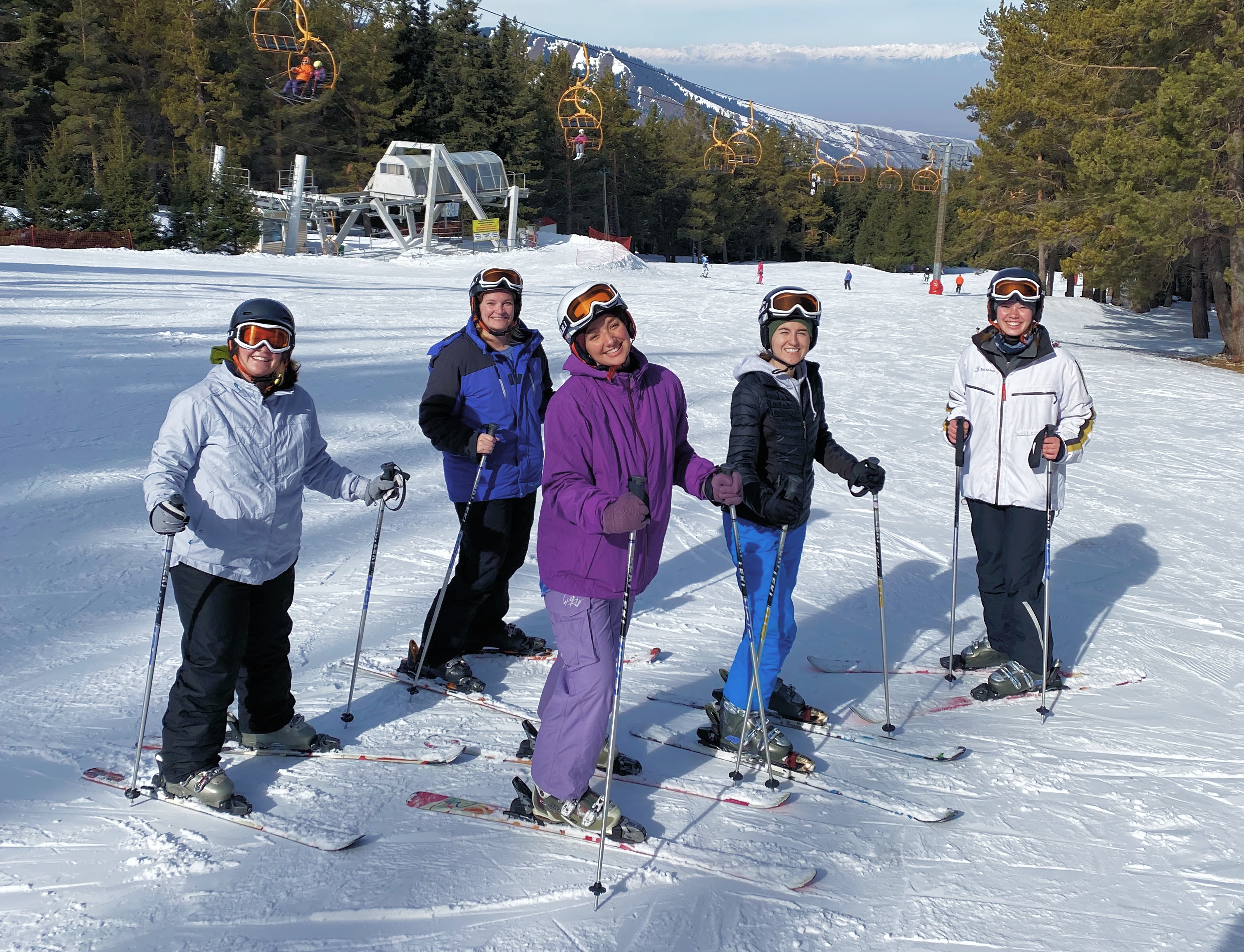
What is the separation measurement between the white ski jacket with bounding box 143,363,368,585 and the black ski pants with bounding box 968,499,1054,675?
3199mm

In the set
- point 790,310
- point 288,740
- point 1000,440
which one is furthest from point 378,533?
point 1000,440

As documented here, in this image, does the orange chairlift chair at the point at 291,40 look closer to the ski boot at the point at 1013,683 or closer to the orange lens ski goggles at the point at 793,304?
the orange lens ski goggles at the point at 793,304

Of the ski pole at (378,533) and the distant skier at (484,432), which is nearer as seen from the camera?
the ski pole at (378,533)

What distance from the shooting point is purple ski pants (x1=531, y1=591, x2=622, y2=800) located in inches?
121

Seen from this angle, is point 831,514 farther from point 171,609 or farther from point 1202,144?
point 1202,144

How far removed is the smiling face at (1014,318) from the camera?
4598 millimetres

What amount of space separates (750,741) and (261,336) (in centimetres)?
234

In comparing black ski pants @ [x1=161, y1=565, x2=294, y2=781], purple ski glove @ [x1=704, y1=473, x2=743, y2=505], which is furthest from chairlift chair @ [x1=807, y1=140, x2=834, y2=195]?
black ski pants @ [x1=161, y1=565, x2=294, y2=781]

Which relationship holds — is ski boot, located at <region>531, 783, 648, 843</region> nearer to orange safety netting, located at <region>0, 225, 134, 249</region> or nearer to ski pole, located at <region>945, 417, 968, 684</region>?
ski pole, located at <region>945, 417, 968, 684</region>

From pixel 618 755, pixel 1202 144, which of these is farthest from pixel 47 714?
pixel 1202 144

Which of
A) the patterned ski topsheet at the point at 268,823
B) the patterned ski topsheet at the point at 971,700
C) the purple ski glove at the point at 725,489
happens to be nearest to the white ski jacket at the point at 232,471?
the patterned ski topsheet at the point at 268,823

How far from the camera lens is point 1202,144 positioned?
52.7 feet

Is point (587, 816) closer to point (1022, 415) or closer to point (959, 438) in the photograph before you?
point (959, 438)

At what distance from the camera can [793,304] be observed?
12.1 ft
